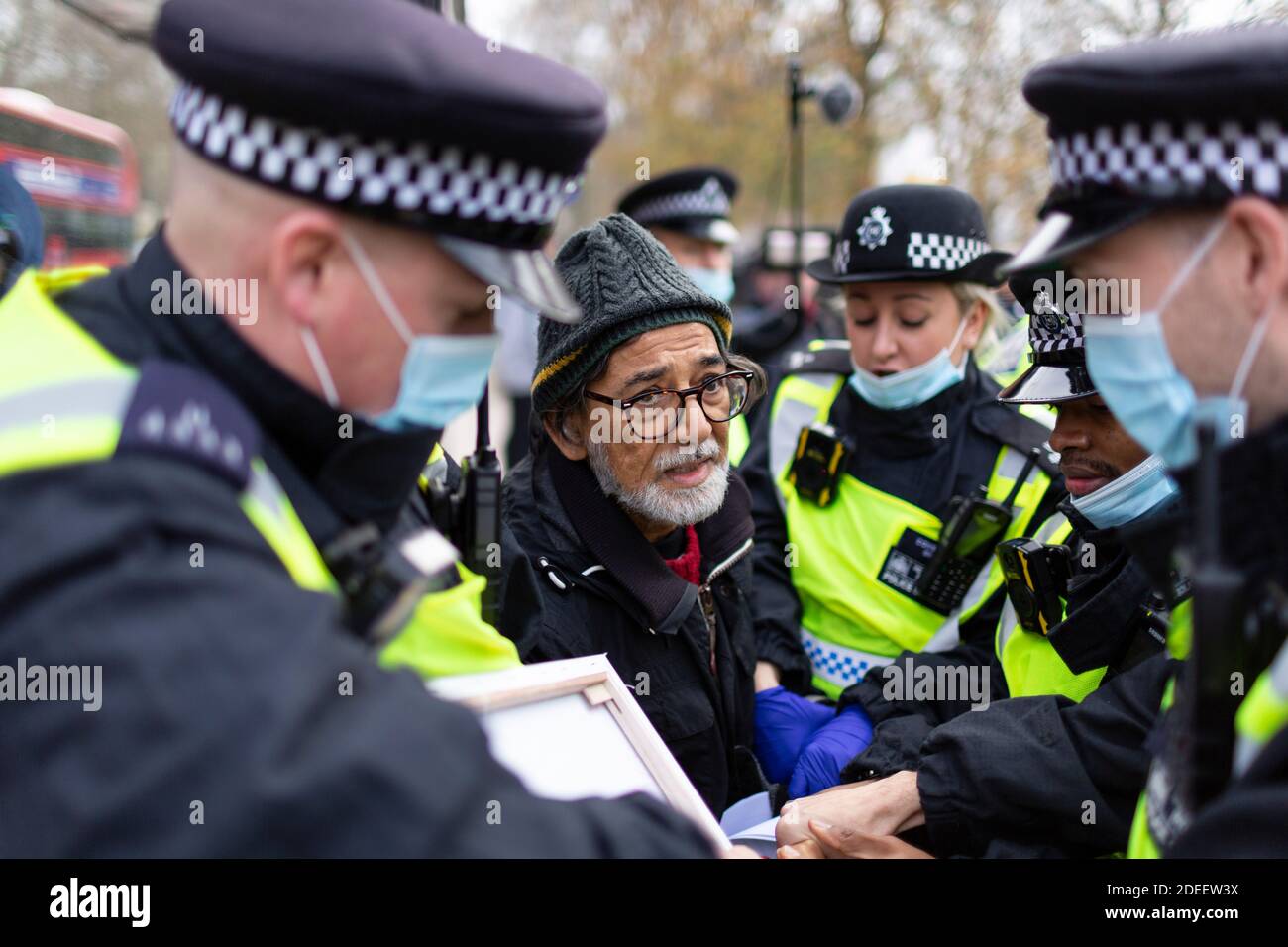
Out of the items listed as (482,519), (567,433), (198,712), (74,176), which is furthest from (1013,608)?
(74,176)

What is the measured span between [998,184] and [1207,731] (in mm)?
8164

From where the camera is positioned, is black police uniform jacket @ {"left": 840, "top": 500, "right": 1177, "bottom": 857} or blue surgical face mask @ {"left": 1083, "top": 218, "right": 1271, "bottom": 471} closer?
blue surgical face mask @ {"left": 1083, "top": 218, "right": 1271, "bottom": 471}

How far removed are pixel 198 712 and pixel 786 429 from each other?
9.96 ft

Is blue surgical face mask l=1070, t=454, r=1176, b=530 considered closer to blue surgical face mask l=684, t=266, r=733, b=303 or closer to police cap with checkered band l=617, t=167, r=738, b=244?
blue surgical face mask l=684, t=266, r=733, b=303

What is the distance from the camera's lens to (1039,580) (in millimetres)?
2523

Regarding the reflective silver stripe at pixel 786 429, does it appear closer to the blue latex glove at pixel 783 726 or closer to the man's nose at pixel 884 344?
the man's nose at pixel 884 344

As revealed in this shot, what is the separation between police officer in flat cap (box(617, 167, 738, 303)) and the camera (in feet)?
19.7

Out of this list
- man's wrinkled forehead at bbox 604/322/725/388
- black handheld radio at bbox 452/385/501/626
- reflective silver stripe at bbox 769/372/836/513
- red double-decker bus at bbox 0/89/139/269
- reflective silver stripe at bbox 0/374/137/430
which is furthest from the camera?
red double-decker bus at bbox 0/89/139/269

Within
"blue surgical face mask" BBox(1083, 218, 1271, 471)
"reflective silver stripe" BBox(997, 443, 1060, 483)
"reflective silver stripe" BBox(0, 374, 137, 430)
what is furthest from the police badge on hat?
"reflective silver stripe" BBox(0, 374, 137, 430)

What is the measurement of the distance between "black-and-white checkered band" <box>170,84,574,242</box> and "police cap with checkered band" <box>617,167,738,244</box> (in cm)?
469

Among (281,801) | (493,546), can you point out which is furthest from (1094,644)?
(281,801)

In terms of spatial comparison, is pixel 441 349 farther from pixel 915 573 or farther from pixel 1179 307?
pixel 915 573

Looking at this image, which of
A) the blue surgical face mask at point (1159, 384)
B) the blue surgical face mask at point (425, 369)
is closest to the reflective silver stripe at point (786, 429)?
the blue surgical face mask at point (1159, 384)
